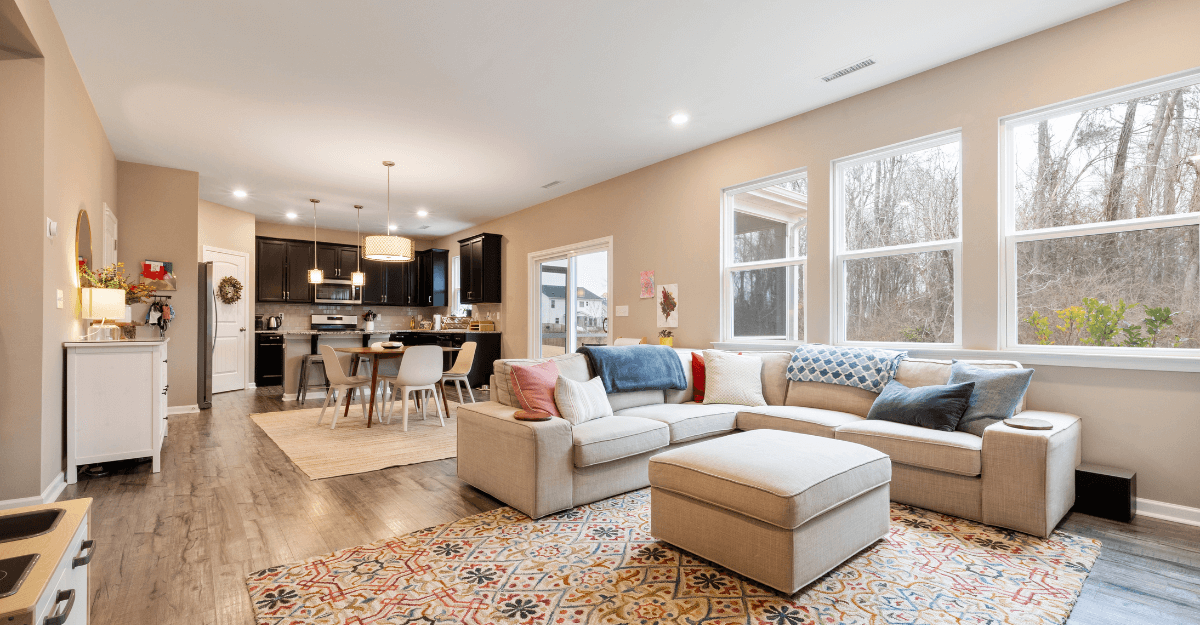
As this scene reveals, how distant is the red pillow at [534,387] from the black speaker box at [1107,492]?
2894mm

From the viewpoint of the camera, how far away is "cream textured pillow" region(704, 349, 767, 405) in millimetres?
4000

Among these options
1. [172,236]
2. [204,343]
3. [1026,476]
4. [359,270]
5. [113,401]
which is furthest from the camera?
[359,270]

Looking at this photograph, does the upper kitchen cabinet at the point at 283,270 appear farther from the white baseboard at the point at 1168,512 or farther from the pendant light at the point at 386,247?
the white baseboard at the point at 1168,512

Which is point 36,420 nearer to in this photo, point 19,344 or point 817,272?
point 19,344

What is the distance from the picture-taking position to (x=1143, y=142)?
3.05 m

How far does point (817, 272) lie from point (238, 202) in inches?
302

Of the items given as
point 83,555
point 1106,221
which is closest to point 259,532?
point 83,555

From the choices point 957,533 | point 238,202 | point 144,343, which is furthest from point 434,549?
point 238,202

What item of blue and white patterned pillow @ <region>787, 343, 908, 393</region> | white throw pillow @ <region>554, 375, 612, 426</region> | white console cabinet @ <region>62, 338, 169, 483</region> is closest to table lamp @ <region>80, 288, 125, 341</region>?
white console cabinet @ <region>62, 338, 169, 483</region>

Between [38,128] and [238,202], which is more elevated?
[238,202]

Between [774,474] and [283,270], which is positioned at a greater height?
[283,270]

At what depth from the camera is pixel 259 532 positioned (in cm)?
265

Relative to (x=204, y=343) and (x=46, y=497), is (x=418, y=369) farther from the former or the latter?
(x=204, y=343)

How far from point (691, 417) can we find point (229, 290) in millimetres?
7591
